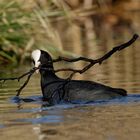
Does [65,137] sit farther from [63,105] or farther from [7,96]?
[7,96]

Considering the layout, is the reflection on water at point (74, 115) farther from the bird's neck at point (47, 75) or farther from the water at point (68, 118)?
the bird's neck at point (47, 75)

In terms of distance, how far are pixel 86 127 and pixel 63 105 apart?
1593 mm

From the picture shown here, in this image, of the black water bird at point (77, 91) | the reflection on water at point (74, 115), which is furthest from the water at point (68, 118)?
the black water bird at point (77, 91)

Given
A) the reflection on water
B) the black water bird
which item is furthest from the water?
the black water bird

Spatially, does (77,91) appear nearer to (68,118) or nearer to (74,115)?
(74,115)

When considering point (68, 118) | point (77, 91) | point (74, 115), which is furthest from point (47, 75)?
point (68, 118)

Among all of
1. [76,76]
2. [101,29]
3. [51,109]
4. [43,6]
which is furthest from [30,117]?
[101,29]

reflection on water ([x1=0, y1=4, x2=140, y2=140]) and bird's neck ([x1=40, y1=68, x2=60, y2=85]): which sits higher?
bird's neck ([x1=40, y1=68, x2=60, y2=85])

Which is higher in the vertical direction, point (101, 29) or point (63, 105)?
point (101, 29)

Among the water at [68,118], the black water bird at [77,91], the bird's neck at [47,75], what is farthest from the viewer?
the bird's neck at [47,75]

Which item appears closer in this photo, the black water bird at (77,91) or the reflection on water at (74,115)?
the reflection on water at (74,115)

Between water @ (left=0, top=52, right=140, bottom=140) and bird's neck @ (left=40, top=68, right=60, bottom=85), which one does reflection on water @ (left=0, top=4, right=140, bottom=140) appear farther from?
bird's neck @ (left=40, top=68, right=60, bottom=85)

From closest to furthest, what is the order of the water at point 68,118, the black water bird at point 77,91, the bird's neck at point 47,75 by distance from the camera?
the water at point 68,118
the black water bird at point 77,91
the bird's neck at point 47,75

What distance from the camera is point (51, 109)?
806 cm
